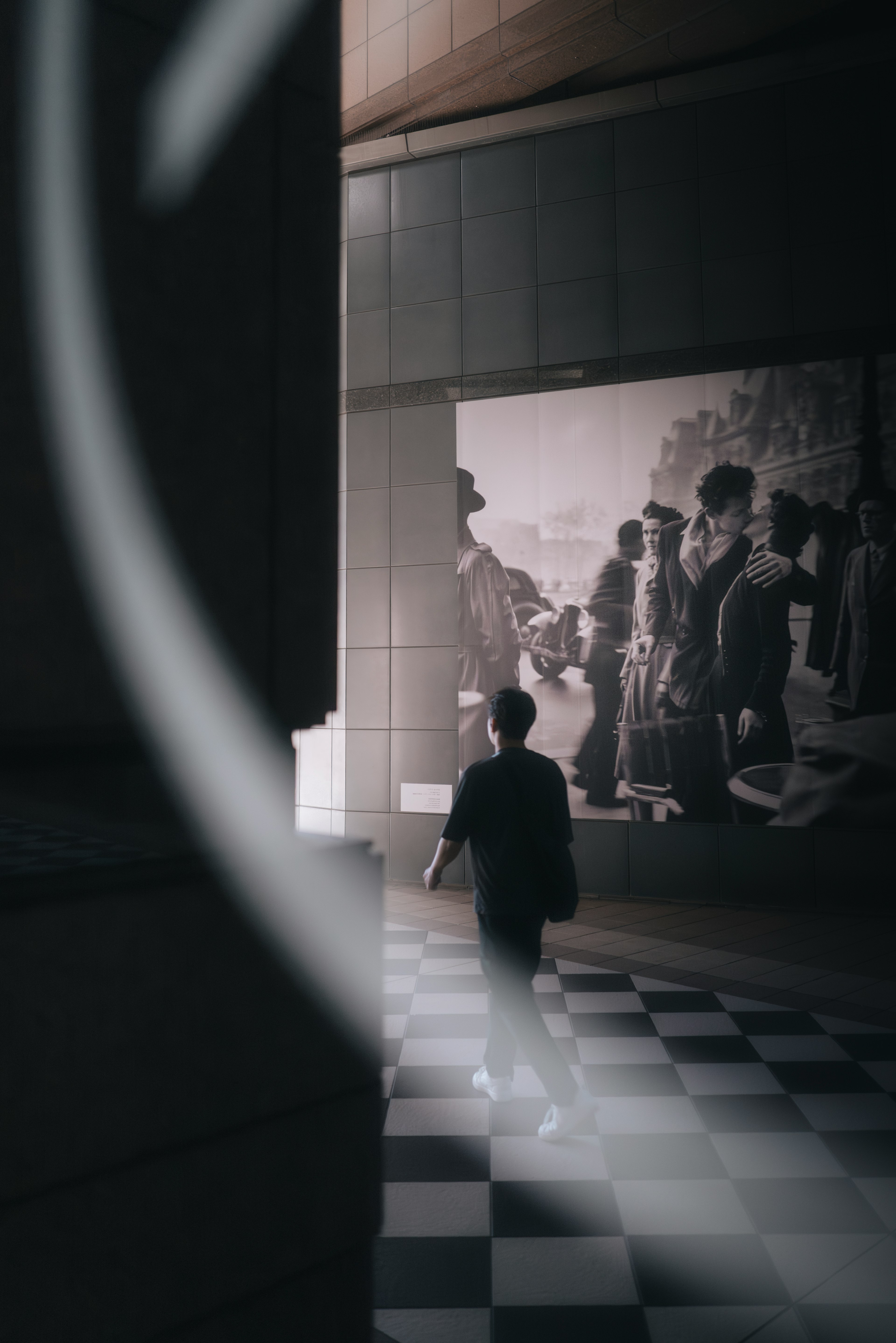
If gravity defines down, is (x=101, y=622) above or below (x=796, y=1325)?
above

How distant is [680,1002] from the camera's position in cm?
554

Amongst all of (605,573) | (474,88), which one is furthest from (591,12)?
(605,573)

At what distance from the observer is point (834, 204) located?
26.8ft

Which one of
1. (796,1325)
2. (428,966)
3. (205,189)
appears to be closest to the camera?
(205,189)

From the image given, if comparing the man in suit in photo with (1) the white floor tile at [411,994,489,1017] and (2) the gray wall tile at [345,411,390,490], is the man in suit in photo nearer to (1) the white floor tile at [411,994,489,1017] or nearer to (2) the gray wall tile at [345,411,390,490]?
(1) the white floor tile at [411,994,489,1017]

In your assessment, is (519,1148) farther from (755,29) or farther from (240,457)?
(755,29)

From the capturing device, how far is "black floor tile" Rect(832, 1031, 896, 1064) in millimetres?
4582

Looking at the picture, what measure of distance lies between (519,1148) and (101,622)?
3170mm

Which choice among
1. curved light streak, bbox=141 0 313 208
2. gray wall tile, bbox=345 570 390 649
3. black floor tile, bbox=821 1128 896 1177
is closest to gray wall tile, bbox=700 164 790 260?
gray wall tile, bbox=345 570 390 649

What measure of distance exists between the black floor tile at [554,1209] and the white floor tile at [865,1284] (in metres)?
0.67

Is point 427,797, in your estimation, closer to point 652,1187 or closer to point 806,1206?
point 652,1187

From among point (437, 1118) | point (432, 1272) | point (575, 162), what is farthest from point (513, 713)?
point (575, 162)

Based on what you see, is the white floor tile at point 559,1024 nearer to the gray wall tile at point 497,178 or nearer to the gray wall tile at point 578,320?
the gray wall tile at point 578,320

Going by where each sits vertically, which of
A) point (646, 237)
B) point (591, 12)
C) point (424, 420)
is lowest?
point (424, 420)
